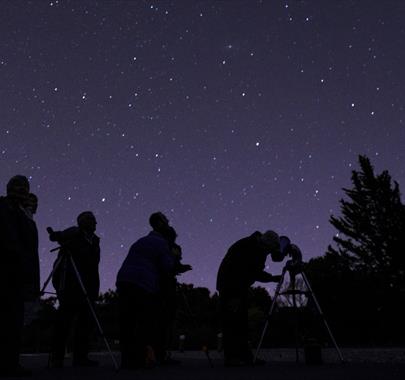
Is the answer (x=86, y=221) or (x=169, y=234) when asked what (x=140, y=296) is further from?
(x=86, y=221)

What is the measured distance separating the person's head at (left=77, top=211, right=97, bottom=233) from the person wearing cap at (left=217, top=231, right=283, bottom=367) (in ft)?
5.68

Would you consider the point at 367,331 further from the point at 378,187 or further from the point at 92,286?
the point at 92,286

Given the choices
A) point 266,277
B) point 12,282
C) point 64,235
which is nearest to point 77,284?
point 64,235

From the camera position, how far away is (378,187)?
112ft

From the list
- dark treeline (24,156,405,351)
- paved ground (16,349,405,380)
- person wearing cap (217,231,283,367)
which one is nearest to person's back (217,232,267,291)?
person wearing cap (217,231,283,367)

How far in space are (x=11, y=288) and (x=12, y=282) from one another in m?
0.05

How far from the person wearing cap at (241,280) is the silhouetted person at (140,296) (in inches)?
36.4

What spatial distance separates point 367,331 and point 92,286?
26.9m

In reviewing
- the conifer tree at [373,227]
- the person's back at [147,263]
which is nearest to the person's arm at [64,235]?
the person's back at [147,263]

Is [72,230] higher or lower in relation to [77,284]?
higher

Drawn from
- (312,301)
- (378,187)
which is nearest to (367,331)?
(378,187)

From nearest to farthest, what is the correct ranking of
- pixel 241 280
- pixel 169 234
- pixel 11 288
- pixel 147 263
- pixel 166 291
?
1. pixel 11 288
2. pixel 147 263
3. pixel 241 280
4. pixel 169 234
5. pixel 166 291

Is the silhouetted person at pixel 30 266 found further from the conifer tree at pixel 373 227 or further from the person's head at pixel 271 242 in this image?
the conifer tree at pixel 373 227

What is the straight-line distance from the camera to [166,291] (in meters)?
6.80
